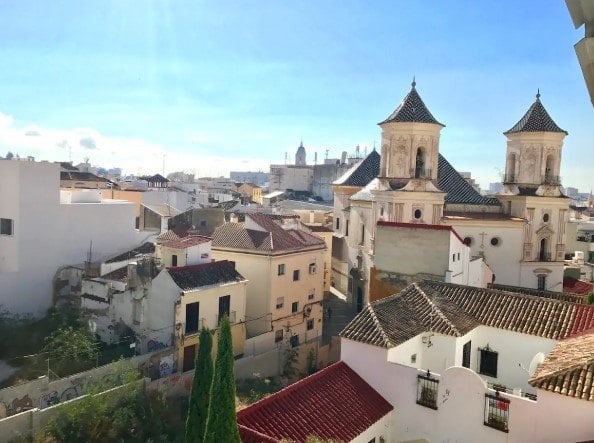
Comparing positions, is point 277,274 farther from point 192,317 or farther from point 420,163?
point 420,163

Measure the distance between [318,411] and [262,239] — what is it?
52.7 ft

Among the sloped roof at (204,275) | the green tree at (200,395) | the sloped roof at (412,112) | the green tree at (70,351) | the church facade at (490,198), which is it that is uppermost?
the sloped roof at (412,112)

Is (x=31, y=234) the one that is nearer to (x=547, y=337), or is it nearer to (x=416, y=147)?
(x=416, y=147)

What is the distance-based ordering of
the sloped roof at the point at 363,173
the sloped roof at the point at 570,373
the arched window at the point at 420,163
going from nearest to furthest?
1. the sloped roof at the point at 570,373
2. the arched window at the point at 420,163
3. the sloped roof at the point at 363,173

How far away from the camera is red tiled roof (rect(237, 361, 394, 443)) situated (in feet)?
37.7

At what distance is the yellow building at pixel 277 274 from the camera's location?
2649cm

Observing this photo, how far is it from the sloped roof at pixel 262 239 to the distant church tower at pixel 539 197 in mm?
11702

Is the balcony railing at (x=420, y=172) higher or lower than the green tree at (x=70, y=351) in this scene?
higher

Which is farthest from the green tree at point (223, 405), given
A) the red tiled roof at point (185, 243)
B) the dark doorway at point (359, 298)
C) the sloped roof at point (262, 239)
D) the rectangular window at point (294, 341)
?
the dark doorway at point (359, 298)

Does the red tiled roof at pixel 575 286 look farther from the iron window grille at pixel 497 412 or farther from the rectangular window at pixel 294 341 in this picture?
the iron window grille at pixel 497 412

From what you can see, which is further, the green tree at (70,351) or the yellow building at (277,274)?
the yellow building at (277,274)

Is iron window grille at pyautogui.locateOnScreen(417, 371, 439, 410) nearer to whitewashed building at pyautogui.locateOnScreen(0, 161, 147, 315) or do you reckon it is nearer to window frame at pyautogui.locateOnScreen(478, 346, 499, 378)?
window frame at pyautogui.locateOnScreen(478, 346, 499, 378)

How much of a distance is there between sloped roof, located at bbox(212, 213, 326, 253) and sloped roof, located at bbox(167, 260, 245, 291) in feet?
6.89

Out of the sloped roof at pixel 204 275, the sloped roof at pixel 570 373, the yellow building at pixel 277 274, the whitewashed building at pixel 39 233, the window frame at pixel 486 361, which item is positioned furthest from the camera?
the yellow building at pixel 277 274
